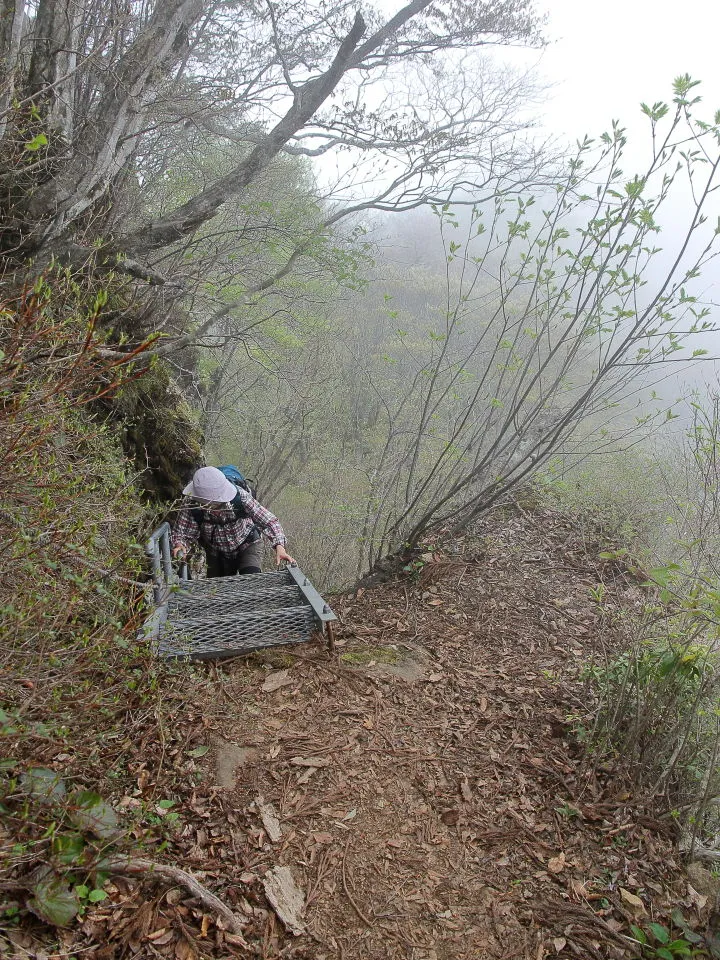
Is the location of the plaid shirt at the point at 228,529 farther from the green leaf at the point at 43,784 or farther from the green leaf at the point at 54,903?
the green leaf at the point at 54,903

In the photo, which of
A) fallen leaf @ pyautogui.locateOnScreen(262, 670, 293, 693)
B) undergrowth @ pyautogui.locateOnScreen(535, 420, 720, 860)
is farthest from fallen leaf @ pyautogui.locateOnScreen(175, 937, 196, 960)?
undergrowth @ pyautogui.locateOnScreen(535, 420, 720, 860)

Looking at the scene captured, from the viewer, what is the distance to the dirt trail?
2.16m

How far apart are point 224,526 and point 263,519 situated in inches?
18.3

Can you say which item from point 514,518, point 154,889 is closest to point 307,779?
point 154,889

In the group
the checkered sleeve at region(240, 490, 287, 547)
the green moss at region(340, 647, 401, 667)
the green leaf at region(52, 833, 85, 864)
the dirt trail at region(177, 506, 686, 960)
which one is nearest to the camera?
the green leaf at region(52, 833, 85, 864)

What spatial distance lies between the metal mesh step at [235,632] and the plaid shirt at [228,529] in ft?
2.78

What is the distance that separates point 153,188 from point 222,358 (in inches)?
270

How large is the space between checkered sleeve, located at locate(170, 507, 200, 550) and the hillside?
1537mm

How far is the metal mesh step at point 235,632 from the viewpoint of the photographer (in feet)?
10.3

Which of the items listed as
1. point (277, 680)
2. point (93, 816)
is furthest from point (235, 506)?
point (93, 816)

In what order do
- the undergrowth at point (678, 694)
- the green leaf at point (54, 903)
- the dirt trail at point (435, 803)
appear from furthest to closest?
the undergrowth at point (678, 694) < the dirt trail at point (435, 803) < the green leaf at point (54, 903)

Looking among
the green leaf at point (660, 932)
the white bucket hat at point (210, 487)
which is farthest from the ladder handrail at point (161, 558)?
the green leaf at point (660, 932)

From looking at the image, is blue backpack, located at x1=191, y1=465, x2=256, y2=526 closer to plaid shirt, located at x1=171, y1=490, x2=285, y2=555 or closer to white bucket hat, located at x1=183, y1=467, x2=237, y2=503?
plaid shirt, located at x1=171, y1=490, x2=285, y2=555

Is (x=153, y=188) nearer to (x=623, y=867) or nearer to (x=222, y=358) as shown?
(x=222, y=358)
